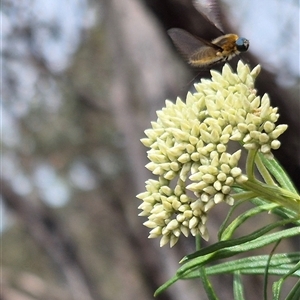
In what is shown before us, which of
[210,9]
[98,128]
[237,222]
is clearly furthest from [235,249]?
[98,128]

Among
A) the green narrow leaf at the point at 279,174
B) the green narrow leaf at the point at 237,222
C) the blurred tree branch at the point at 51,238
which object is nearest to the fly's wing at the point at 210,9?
the green narrow leaf at the point at 279,174

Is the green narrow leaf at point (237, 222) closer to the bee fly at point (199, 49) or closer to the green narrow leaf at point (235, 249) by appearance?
the green narrow leaf at point (235, 249)

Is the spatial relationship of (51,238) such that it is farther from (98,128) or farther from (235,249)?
(235,249)

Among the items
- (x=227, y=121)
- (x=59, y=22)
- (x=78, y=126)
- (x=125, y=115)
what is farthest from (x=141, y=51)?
(x=78, y=126)

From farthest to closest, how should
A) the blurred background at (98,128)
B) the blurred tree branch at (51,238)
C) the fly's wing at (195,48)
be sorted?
the blurred tree branch at (51,238), the blurred background at (98,128), the fly's wing at (195,48)

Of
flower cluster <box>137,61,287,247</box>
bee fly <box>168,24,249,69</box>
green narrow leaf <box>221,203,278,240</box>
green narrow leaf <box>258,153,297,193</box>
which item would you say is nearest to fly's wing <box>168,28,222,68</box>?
bee fly <box>168,24,249,69</box>
